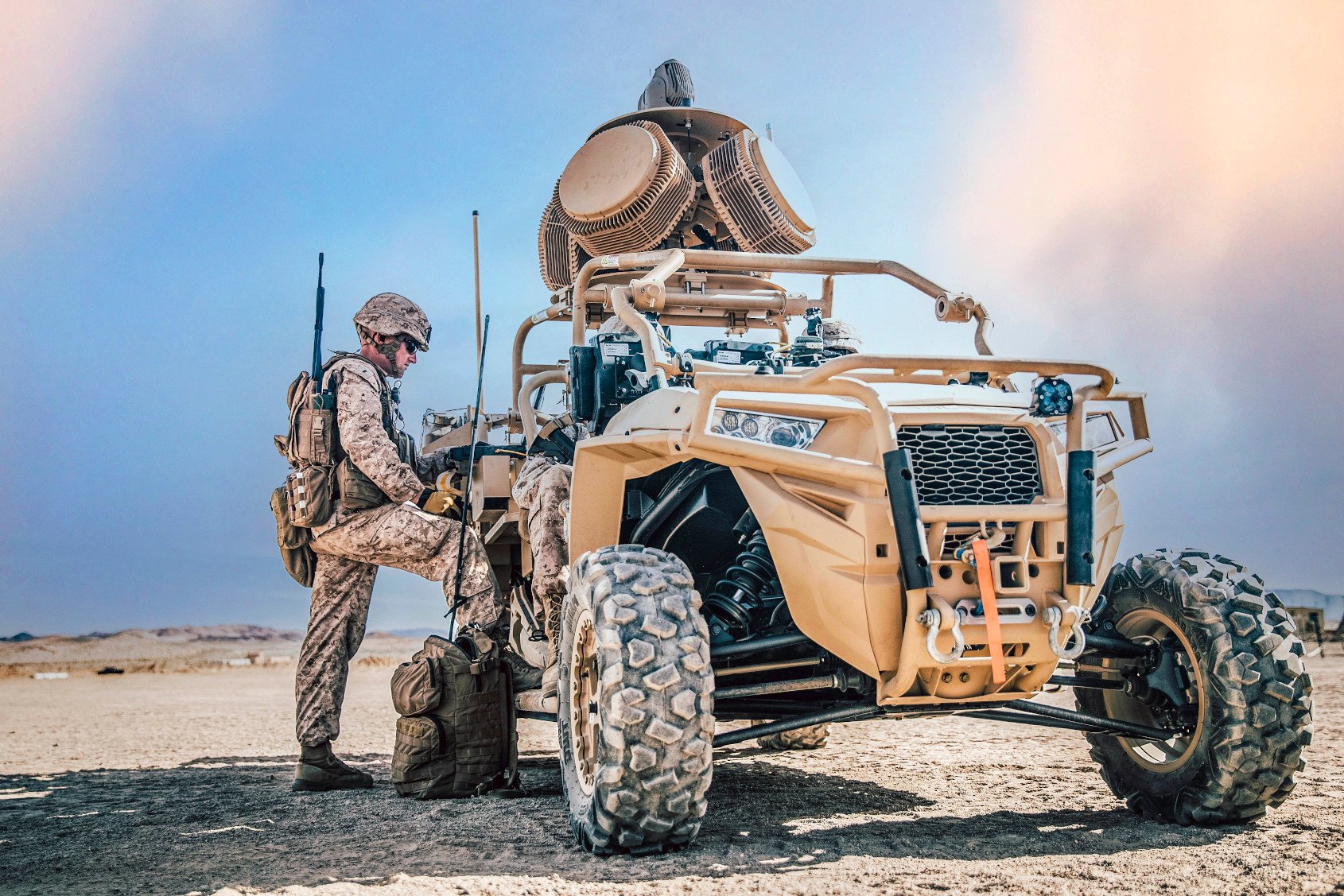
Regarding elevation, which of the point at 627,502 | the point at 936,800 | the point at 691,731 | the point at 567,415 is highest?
the point at 567,415

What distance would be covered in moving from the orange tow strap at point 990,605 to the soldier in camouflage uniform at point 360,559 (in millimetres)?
2686

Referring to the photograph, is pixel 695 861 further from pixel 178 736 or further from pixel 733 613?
pixel 178 736

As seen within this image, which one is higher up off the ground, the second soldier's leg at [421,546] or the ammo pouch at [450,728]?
the second soldier's leg at [421,546]

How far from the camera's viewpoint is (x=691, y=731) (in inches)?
140

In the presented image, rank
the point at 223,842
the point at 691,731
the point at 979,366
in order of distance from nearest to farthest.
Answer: the point at 691,731 < the point at 979,366 < the point at 223,842

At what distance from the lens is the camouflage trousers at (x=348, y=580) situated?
5773 millimetres

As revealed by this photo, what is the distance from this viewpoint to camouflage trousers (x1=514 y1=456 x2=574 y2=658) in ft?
16.7

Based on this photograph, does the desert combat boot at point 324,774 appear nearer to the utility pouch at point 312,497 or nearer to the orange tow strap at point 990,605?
the utility pouch at point 312,497

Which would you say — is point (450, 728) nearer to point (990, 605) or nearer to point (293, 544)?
point (293, 544)

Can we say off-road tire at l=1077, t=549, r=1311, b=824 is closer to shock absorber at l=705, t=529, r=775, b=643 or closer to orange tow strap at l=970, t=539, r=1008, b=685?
orange tow strap at l=970, t=539, r=1008, b=685

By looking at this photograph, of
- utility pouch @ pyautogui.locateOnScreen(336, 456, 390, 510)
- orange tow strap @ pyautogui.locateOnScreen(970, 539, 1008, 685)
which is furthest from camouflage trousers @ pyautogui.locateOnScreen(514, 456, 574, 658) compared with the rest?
orange tow strap @ pyautogui.locateOnScreen(970, 539, 1008, 685)

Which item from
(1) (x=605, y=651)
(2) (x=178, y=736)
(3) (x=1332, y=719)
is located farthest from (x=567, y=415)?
(3) (x=1332, y=719)

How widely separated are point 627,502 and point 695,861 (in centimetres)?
167

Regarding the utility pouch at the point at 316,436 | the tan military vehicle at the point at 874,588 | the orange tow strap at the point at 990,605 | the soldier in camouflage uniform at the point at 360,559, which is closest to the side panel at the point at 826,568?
the tan military vehicle at the point at 874,588
